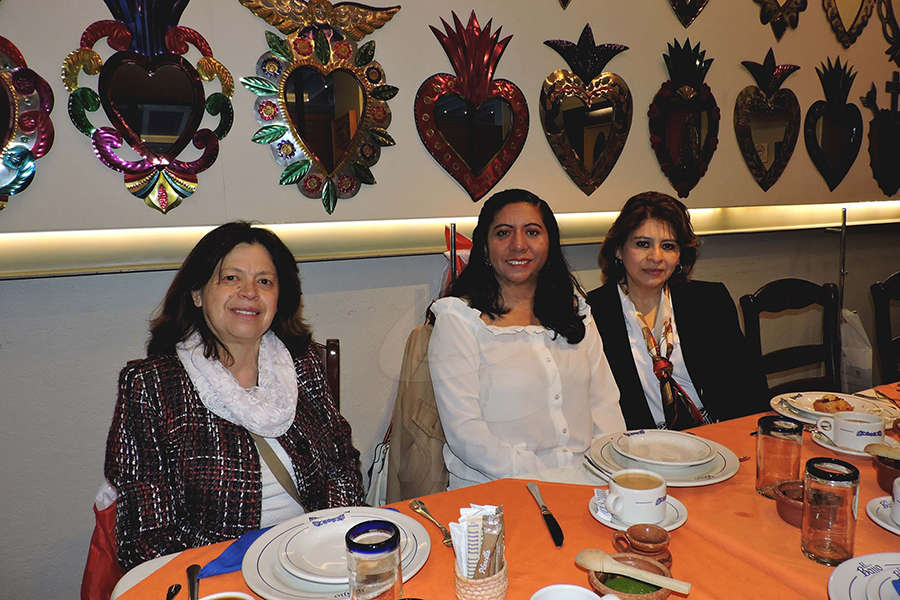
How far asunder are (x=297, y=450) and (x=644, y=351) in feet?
4.10

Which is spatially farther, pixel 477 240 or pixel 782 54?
pixel 782 54

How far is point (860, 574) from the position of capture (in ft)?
2.90

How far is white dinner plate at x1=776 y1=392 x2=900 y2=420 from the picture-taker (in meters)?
1.57

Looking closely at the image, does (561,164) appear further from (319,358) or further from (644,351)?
(319,358)

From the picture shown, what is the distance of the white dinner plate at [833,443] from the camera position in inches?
53.2

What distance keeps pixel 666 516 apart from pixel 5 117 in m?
2.11

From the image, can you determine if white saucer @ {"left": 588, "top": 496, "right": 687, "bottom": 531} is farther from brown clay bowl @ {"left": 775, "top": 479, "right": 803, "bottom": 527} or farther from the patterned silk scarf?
the patterned silk scarf

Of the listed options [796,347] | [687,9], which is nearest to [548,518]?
[796,347]

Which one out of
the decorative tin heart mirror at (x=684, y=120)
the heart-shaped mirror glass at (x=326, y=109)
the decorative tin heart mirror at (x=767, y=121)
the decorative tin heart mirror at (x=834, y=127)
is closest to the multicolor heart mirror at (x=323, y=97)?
the heart-shaped mirror glass at (x=326, y=109)

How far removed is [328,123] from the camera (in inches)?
93.0

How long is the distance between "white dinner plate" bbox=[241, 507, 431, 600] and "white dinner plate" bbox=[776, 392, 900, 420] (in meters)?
1.11

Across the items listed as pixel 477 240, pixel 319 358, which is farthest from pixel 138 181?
pixel 477 240

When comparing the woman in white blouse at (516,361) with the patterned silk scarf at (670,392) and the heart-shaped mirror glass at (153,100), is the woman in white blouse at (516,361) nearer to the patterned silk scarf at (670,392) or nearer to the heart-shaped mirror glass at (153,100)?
the patterned silk scarf at (670,392)

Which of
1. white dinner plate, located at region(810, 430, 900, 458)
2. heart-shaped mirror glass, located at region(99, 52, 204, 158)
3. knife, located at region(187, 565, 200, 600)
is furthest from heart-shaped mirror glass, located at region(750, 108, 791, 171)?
knife, located at region(187, 565, 200, 600)
